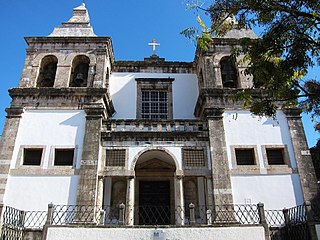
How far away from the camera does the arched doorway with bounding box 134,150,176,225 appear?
1379 cm

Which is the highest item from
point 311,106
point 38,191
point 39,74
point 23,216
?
point 39,74

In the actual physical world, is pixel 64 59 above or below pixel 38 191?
above

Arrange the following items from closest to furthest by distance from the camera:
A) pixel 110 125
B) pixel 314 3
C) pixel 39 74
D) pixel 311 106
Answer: pixel 314 3 → pixel 311 106 → pixel 110 125 → pixel 39 74

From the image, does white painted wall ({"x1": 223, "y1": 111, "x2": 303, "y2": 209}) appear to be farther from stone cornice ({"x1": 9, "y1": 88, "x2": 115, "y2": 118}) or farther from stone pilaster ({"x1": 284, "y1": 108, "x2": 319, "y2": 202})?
stone cornice ({"x1": 9, "y1": 88, "x2": 115, "y2": 118})

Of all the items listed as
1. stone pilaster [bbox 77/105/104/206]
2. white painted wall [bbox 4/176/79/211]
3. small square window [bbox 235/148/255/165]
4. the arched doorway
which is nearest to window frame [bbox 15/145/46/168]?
white painted wall [bbox 4/176/79/211]

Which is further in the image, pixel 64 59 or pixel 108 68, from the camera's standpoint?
pixel 108 68

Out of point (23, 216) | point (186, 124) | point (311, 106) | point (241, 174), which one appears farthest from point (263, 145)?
point (23, 216)

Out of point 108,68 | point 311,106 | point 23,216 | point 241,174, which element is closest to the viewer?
point 311,106

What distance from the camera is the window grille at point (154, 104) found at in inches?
636

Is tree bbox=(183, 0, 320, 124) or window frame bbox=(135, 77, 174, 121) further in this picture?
window frame bbox=(135, 77, 174, 121)

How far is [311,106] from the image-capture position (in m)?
8.92

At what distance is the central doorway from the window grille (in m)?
3.57

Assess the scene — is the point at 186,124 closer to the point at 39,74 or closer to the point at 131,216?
the point at 131,216

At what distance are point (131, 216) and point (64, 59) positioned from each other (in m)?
8.37
